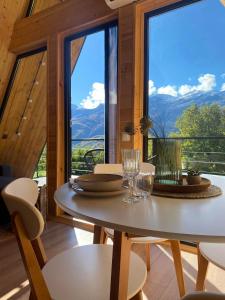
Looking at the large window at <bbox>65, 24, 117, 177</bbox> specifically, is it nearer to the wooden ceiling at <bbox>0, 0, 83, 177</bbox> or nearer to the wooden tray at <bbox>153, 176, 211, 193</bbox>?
the wooden ceiling at <bbox>0, 0, 83, 177</bbox>

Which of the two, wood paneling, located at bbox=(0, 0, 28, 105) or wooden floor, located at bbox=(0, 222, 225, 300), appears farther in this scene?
wood paneling, located at bbox=(0, 0, 28, 105)

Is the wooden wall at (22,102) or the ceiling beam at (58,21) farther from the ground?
the ceiling beam at (58,21)

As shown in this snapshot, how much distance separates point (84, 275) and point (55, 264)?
15 cm

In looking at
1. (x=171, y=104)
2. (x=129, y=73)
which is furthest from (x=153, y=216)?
(x=129, y=73)

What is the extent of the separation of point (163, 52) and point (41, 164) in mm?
3352

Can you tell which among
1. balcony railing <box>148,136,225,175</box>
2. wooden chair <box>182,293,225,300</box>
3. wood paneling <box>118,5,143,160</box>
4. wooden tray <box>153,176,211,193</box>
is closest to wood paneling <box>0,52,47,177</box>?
wood paneling <box>118,5,143,160</box>

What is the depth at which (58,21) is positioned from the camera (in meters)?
2.99

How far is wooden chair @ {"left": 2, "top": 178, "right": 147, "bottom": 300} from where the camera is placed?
77 centimetres

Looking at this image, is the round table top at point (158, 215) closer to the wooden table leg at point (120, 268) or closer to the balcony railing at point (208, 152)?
the wooden table leg at point (120, 268)

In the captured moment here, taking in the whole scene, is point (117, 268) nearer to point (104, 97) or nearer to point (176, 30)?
point (104, 97)

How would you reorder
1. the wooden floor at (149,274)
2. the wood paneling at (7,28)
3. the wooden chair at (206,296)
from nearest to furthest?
1. the wooden chair at (206,296)
2. the wooden floor at (149,274)
3. the wood paneling at (7,28)

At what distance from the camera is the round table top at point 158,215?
0.65 metres

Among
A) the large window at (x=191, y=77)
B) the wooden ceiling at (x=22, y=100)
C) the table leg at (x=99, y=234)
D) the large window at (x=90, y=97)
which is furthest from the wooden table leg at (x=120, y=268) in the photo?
the wooden ceiling at (x=22, y=100)

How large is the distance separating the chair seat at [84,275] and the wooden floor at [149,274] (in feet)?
2.07
